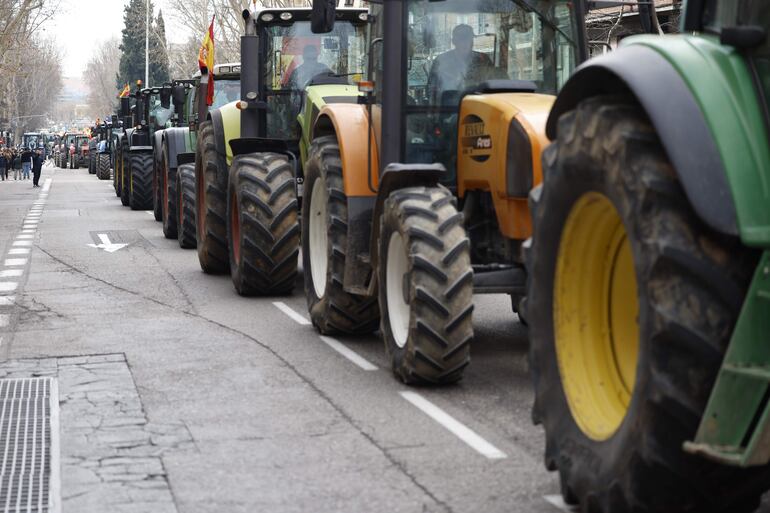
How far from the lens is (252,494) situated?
19.8 ft

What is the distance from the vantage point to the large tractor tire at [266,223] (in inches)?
496

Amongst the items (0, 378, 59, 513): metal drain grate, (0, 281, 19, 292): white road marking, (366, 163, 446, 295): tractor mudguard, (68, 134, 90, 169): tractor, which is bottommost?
(68, 134, 90, 169): tractor

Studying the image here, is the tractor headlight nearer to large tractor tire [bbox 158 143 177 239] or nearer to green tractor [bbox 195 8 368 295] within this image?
green tractor [bbox 195 8 368 295]

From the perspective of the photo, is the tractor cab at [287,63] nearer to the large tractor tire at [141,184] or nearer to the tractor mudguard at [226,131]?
the tractor mudguard at [226,131]

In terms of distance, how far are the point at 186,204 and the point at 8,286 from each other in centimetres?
412

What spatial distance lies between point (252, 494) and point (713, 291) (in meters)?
2.56

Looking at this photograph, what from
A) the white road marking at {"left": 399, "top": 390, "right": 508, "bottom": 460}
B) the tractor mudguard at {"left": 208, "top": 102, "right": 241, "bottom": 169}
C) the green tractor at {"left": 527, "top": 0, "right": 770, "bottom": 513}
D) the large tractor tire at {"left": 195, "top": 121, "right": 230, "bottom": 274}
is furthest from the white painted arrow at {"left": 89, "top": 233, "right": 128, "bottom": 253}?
the green tractor at {"left": 527, "top": 0, "right": 770, "bottom": 513}

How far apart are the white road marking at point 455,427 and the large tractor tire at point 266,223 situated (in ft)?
14.8

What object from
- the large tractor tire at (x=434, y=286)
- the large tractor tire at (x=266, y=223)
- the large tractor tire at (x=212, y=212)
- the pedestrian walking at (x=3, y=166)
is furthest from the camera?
the pedestrian walking at (x=3, y=166)

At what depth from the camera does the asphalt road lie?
20.0 ft

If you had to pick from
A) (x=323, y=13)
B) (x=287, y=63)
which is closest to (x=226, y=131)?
(x=287, y=63)

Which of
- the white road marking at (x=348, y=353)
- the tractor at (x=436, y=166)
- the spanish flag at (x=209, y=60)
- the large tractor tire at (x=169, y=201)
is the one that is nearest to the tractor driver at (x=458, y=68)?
the tractor at (x=436, y=166)

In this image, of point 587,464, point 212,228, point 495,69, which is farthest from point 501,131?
point 212,228

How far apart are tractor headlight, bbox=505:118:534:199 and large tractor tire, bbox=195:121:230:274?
6.77 m
